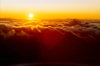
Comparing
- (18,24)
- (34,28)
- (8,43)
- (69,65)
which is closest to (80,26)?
(34,28)

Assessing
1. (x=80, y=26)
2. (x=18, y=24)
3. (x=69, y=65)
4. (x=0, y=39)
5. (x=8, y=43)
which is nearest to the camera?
(x=69, y=65)

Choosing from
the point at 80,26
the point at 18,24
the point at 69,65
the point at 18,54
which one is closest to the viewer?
the point at 69,65

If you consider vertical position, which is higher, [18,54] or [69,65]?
[18,54]

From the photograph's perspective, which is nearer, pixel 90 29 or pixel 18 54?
pixel 18 54

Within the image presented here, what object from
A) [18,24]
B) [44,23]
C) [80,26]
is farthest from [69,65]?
[80,26]

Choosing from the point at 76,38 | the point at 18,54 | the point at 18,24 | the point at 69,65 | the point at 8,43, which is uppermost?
the point at 18,24

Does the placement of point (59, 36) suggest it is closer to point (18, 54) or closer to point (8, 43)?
point (8, 43)

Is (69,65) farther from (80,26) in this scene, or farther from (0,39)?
(80,26)

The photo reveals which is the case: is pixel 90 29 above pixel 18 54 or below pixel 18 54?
above

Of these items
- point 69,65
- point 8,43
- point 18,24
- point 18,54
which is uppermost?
point 18,24

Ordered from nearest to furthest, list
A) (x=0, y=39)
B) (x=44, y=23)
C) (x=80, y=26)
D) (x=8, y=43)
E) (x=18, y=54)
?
(x=18, y=54)
(x=8, y=43)
(x=0, y=39)
(x=44, y=23)
(x=80, y=26)
